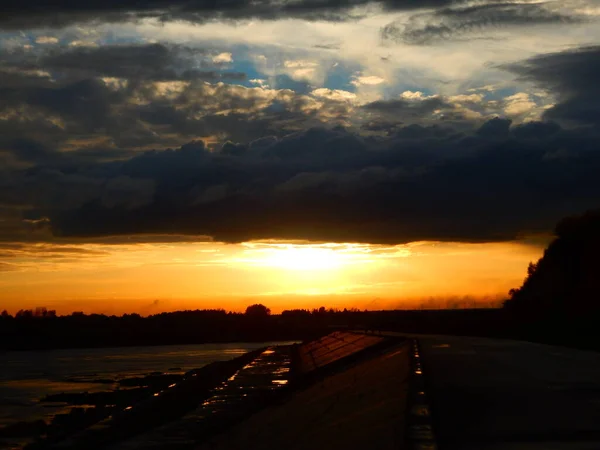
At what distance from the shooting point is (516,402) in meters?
18.3

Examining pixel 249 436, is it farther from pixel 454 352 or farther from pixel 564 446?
pixel 454 352

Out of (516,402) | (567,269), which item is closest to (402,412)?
(516,402)

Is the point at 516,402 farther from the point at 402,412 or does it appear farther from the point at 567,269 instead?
the point at 567,269

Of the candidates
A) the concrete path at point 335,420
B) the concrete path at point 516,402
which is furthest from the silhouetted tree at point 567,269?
the concrete path at point 335,420

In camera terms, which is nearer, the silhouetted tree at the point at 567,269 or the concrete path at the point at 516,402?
the concrete path at the point at 516,402

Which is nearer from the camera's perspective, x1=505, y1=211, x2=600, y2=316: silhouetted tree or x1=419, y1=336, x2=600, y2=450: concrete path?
x1=419, y1=336, x2=600, y2=450: concrete path

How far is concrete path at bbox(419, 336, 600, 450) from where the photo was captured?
13.7 m

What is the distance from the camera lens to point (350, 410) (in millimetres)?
20609

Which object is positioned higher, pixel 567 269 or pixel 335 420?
pixel 567 269

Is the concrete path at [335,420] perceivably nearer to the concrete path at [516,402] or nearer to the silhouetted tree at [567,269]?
the concrete path at [516,402]

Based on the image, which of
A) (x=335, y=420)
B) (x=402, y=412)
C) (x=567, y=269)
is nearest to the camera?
(x=402, y=412)

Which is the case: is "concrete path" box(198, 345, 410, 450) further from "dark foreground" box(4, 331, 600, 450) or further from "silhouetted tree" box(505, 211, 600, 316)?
"silhouetted tree" box(505, 211, 600, 316)

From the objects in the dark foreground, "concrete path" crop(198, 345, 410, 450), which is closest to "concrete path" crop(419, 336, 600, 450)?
the dark foreground

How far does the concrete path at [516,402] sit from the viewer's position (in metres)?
13.7
